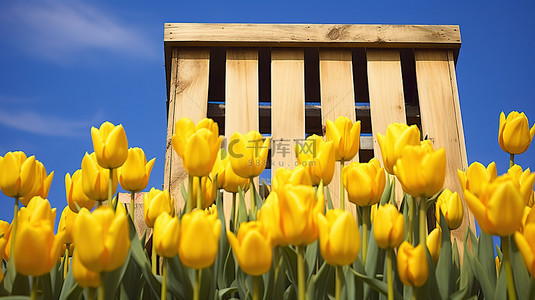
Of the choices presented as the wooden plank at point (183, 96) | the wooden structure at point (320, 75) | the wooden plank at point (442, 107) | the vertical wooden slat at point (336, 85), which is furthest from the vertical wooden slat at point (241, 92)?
the wooden plank at point (442, 107)

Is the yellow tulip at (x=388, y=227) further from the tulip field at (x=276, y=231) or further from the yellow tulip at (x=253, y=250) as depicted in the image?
the yellow tulip at (x=253, y=250)

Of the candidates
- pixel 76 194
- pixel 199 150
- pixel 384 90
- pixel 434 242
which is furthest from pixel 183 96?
pixel 434 242

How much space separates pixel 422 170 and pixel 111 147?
0.58 m

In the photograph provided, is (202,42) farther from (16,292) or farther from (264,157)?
(16,292)

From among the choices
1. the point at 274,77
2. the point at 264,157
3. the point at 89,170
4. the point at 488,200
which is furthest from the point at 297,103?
the point at 488,200

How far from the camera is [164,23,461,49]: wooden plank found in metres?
2.51

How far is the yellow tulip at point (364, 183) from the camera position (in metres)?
0.92

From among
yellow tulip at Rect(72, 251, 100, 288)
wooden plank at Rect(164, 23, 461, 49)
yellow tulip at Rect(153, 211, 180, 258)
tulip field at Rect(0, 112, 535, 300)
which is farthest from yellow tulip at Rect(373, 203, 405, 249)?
wooden plank at Rect(164, 23, 461, 49)

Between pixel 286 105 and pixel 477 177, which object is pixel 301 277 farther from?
pixel 286 105

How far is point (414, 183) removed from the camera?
0.83 m

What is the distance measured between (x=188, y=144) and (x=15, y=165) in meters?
0.41

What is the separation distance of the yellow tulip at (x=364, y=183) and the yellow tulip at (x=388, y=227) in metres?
0.12

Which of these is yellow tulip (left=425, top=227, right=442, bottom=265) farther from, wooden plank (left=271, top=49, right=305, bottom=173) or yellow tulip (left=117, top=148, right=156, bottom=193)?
wooden plank (left=271, top=49, right=305, bottom=173)

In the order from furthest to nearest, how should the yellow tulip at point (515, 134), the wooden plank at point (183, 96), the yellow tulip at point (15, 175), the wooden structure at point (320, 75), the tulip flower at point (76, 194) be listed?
the wooden structure at point (320, 75) → the wooden plank at point (183, 96) → the yellow tulip at point (515, 134) → the tulip flower at point (76, 194) → the yellow tulip at point (15, 175)
